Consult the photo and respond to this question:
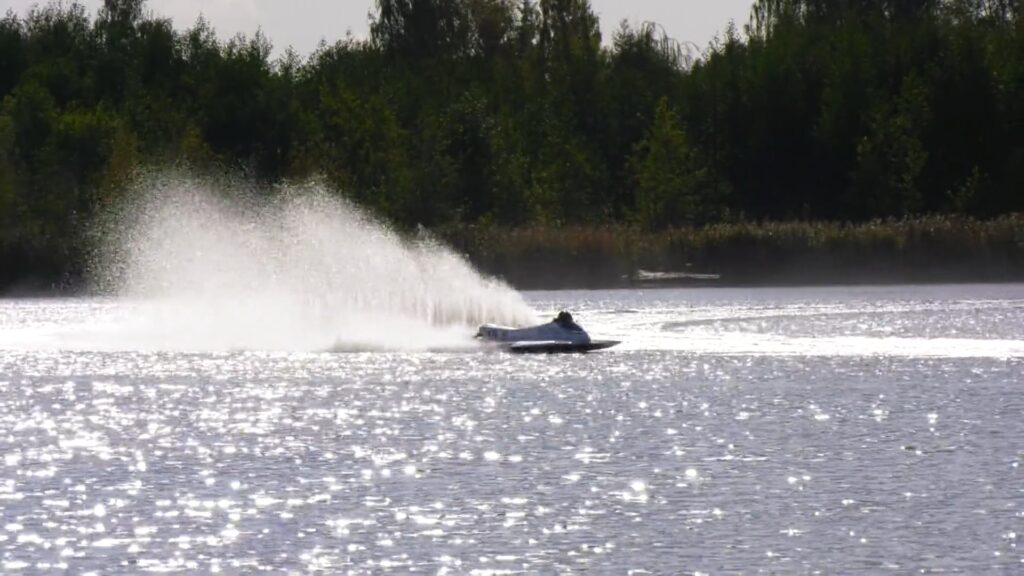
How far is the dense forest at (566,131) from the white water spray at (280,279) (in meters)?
2.68

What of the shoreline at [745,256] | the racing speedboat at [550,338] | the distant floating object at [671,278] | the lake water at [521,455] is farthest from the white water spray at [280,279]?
the distant floating object at [671,278]

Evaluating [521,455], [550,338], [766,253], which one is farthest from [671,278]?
[521,455]

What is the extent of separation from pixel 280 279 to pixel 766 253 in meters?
24.1

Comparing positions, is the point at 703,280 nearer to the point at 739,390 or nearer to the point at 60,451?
the point at 739,390

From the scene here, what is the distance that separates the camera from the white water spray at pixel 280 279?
6450 cm

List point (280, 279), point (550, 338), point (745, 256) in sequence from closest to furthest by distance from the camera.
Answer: point (550, 338) → point (280, 279) → point (745, 256)

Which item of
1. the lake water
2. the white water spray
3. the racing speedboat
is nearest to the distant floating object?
the white water spray

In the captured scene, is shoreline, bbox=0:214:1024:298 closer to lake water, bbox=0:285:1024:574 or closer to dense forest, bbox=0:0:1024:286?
dense forest, bbox=0:0:1024:286

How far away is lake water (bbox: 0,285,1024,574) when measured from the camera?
2511 cm

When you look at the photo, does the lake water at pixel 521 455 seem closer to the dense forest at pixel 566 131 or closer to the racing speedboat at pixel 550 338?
the racing speedboat at pixel 550 338

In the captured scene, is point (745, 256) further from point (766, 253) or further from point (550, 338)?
point (550, 338)

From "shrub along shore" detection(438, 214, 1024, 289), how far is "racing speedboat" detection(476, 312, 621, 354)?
1555 inches

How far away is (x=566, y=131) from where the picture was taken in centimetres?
13062

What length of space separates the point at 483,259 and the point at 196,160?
23935 mm
